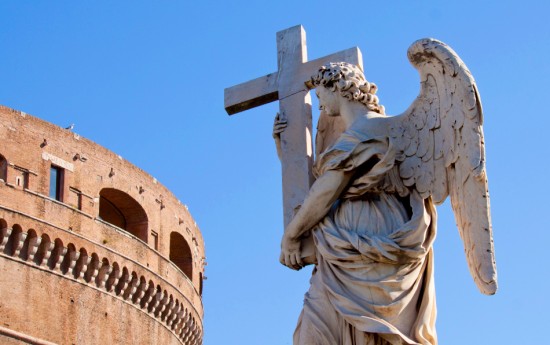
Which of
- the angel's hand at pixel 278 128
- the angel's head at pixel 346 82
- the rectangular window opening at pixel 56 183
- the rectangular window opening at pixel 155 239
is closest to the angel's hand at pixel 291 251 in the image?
the angel's hand at pixel 278 128

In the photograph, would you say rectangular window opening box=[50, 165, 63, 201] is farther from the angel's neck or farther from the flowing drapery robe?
the flowing drapery robe

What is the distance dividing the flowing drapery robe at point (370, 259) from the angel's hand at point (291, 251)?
0.08 m

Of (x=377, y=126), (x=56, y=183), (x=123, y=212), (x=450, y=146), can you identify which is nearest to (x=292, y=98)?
(x=377, y=126)

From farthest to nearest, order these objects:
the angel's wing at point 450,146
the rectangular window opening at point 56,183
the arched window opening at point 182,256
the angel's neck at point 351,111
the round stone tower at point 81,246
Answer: the arched window opening at point 182,256 → the rectangular window opening at point 56,183 → the round stone tower at point 81,246 → the angel's neck at point 351,111 → the angel's wing at point 450,146

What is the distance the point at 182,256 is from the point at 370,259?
924 inches

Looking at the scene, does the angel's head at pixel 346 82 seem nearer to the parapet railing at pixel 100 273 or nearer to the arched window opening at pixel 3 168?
the parapet railing at pixel 100 273

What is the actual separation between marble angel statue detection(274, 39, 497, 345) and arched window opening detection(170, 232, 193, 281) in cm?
2279

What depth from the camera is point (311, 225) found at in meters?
3.88

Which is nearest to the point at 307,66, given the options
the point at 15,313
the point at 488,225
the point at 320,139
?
the point at 320,139

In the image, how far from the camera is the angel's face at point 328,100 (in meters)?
4.02

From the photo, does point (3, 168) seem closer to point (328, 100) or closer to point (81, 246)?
point (81, 246)

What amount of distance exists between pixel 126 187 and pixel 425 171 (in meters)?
20.5

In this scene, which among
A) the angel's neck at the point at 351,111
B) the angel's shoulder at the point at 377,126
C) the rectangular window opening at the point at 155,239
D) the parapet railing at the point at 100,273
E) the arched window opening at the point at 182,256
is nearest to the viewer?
the angel's shoulder at the point at 377,126

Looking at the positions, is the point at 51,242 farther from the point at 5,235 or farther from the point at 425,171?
the point at 425,171
